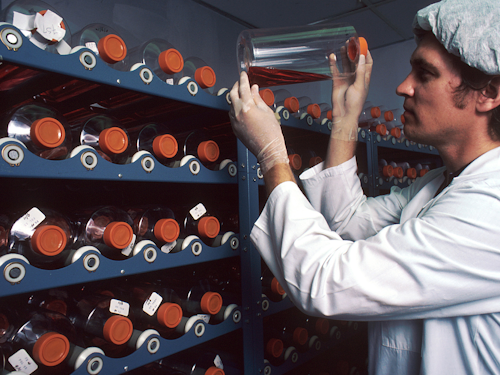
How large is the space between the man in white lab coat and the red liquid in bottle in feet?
0.51

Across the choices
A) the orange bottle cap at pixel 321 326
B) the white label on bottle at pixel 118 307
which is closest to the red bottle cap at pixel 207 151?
the white label on bottle at pixel 118 307

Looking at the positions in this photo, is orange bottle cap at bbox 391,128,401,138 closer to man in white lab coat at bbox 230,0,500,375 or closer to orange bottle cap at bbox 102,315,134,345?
man in white lab coat at bbox 230,0,500,375

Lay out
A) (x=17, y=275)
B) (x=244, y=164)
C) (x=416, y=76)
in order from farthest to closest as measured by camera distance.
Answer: (x=244, y=164) < (x=416, y=76) < (x=17, y=275)

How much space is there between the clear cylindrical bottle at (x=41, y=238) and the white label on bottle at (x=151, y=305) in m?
0.24

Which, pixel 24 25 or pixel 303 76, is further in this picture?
pixel 303 76

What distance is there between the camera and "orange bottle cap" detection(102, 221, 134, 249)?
32.8 inches

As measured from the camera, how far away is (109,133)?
33.2 inches

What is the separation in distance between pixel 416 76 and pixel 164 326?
37.6 inches

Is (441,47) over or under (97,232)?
over

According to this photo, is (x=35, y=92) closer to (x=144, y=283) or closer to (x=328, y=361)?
(x=144, y=283)

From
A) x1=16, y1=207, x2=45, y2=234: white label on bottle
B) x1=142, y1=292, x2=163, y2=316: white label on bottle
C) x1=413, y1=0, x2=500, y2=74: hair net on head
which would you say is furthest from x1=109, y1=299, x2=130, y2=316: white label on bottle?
x1=413, y1=0, x2=500, y2=74: hair net on head

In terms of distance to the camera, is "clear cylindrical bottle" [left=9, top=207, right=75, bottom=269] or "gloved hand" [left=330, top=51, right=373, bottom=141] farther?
"gloved hand" [left=330, top=51, right=373, bottom=141]

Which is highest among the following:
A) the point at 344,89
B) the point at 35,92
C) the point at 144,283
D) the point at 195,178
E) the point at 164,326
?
the point at 344,89

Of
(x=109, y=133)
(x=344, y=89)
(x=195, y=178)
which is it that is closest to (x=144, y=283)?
(x=195, y=178)
